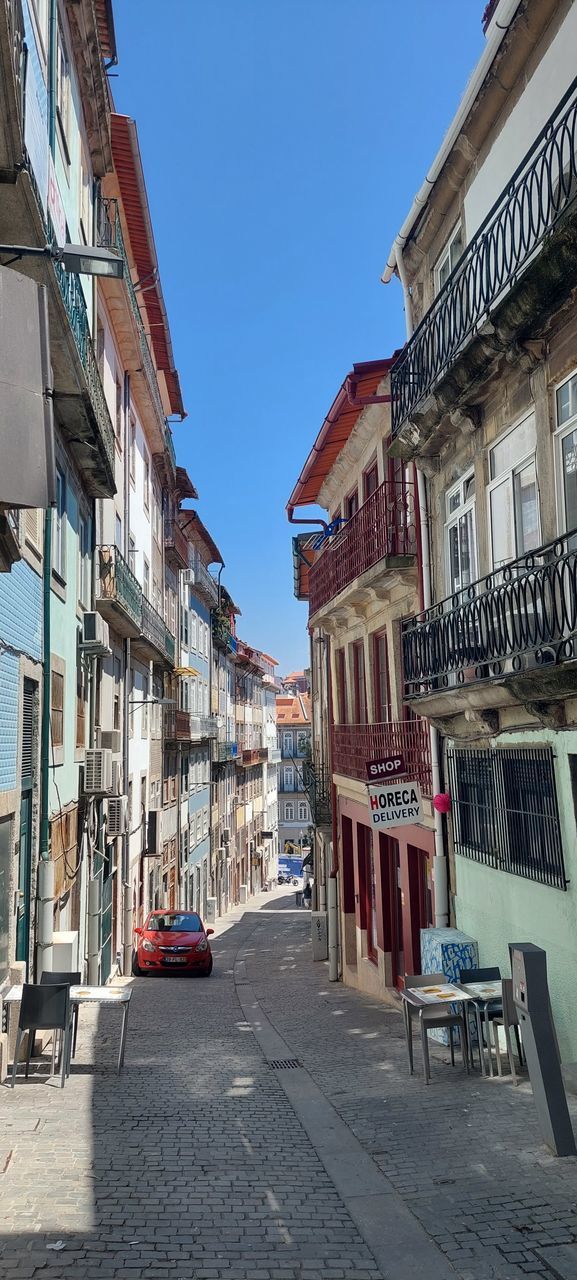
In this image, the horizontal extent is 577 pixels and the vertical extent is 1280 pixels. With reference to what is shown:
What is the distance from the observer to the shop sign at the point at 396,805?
1213 cm

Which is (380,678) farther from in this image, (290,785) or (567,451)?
(290,785)

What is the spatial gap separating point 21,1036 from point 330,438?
1242cm

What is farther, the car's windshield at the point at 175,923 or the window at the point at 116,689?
the window at the point at 116,689

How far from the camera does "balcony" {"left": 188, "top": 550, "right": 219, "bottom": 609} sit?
120ft

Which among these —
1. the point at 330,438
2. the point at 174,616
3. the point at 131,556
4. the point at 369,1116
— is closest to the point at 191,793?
the point at 174,616

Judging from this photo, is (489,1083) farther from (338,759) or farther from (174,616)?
(174,616)

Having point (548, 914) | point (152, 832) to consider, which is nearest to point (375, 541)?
point (548, 914)

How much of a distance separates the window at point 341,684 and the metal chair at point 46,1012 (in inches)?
497

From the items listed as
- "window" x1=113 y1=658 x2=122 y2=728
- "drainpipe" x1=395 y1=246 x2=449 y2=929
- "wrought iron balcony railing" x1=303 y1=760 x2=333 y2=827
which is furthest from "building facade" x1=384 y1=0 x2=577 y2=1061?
"wrought iron balcony railing" x1=303 y1=760 x2=333 y2=827

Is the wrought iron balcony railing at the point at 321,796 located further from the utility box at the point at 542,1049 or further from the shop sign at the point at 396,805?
the utility box at the point at 542,1049

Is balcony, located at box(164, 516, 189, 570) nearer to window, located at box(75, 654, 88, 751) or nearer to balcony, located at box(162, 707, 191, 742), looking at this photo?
balcony, located at box(162, 707, 191, 742)

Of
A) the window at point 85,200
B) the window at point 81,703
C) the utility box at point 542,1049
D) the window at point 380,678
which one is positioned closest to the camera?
the utility box at point 542,1049

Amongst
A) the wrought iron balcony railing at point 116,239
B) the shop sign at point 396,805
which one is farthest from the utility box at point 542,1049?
the wrought iron balcony railing at point 116,239

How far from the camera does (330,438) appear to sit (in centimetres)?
1783
